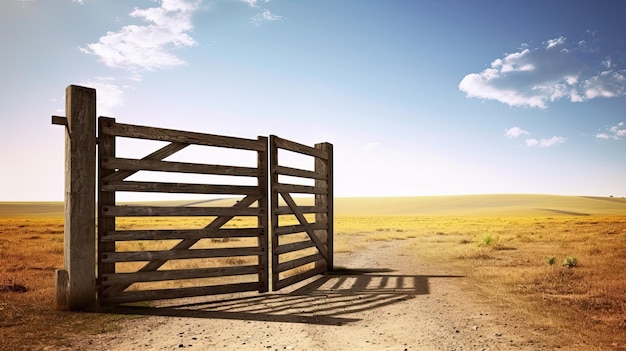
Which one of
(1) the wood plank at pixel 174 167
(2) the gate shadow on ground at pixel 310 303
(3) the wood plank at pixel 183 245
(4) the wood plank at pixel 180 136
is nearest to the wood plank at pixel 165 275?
(3) the wood plank at pixel 183 245

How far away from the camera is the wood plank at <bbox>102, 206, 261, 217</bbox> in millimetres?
7738

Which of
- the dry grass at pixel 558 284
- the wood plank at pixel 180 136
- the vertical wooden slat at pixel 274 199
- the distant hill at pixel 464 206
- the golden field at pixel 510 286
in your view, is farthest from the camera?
the distant hill at pixel 464 206

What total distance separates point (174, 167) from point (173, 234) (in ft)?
4.10

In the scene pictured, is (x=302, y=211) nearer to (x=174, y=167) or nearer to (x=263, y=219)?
(x=263, y=219)

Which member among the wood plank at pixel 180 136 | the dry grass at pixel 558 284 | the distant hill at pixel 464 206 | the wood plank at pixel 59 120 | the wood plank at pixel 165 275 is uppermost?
the wood plank at pixel 59 120

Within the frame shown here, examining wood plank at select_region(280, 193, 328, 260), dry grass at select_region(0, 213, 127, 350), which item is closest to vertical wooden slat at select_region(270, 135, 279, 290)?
wood plank at select_region(280, 193, 328, 260)

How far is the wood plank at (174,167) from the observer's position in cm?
783

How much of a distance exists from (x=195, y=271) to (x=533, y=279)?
7.67 metres

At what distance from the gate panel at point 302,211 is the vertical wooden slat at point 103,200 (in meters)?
3.24

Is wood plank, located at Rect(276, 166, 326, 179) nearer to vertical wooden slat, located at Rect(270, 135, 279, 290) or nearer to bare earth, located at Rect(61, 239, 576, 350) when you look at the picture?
vertical wooden slat, located at Rect(270, 135, 279, 290)

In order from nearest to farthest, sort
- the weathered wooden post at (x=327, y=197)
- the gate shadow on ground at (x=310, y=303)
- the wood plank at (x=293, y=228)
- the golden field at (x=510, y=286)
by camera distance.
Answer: the golden field at (x=510, y=286) → the gate shadow on ground at (x=310, y=303) → the wood plank at (x=293, y=228) → the weathered wooden post at (x=327, y=197)

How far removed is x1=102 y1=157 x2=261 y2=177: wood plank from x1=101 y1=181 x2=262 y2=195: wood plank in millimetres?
259

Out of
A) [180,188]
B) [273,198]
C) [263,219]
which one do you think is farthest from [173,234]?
[273,198]

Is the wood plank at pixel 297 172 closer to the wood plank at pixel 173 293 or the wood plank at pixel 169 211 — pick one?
the wood plank at pixel 169 211
